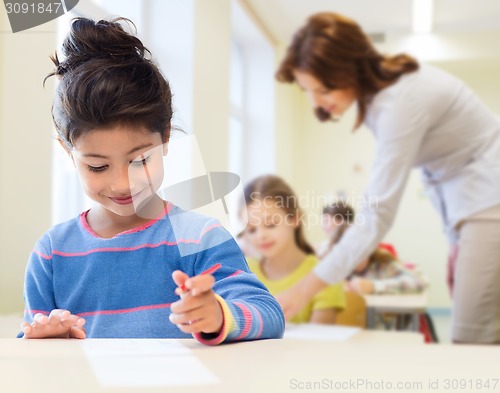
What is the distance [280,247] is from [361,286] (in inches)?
42.1

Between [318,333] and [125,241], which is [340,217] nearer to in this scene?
[318,333]

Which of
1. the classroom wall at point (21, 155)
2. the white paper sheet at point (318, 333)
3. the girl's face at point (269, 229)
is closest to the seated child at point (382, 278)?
the girl's face at point (269, 229)

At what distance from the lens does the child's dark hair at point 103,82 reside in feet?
1.28

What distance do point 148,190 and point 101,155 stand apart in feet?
0.14

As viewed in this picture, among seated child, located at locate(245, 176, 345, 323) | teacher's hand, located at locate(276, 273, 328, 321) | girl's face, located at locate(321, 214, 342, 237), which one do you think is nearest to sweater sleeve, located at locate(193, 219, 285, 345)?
teacher's hand, located at locate(276, 273, 328, 321)

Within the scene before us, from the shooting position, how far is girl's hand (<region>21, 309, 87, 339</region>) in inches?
16.8

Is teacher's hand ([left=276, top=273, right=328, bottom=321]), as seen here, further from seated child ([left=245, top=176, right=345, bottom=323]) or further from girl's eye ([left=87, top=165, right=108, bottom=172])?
girl's eye ([left=87, top=165, right=108, bottom=172])

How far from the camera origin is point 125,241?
0.44 m

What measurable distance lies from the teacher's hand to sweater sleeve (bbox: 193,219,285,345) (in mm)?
607

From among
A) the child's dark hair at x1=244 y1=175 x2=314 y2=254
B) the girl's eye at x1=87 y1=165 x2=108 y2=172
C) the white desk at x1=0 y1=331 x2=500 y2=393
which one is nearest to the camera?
the white desk at x1=0 y1=331 x2=500 y2=393

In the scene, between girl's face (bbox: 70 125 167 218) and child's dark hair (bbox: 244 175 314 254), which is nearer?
girl's face (bbox: 70 125 167 218)

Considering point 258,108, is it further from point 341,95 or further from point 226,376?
point 226,376

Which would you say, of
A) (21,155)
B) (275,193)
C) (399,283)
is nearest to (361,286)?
(399,283)

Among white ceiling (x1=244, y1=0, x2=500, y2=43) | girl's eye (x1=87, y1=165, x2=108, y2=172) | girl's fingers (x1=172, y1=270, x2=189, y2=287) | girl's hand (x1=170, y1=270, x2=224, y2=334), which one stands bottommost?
girl's hand (x1=170, y1=270, x2=224, y2=334)
